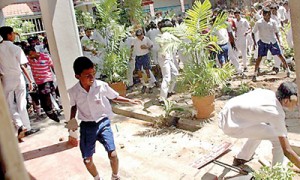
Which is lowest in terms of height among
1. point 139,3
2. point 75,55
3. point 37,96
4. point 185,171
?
point 185,171

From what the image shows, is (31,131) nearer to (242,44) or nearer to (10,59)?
(10,59)

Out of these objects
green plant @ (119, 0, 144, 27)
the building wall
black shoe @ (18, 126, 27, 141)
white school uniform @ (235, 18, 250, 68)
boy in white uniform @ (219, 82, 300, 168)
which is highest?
the building wall

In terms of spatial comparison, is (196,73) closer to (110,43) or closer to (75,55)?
(75,55)

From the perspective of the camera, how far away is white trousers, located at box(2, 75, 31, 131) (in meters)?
4.86

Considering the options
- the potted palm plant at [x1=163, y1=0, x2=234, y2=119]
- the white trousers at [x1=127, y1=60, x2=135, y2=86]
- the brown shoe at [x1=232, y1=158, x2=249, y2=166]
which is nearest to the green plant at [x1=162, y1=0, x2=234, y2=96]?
the potted palm plant at [x1=163, y1=0, x2=234, y2=119]

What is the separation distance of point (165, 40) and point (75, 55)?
1750 mm

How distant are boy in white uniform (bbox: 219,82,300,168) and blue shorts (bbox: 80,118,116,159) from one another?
124 centimetres

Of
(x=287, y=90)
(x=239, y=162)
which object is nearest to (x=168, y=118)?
(x=239, y=162)

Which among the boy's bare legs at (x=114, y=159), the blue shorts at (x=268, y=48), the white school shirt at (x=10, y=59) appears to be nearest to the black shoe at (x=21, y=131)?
the white school shirt at (x=10, y=59)

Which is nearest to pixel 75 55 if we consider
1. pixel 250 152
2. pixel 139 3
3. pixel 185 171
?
pixel 185 171

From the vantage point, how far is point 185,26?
17.7 feet

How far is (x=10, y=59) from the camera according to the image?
473cm

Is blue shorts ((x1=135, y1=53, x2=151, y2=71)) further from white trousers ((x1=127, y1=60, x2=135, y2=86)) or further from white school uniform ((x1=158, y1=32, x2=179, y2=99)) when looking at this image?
white school uniform ((x1=158, y1=32, x2=179, y2=99))

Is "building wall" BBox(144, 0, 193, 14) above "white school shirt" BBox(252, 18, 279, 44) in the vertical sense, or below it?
above
